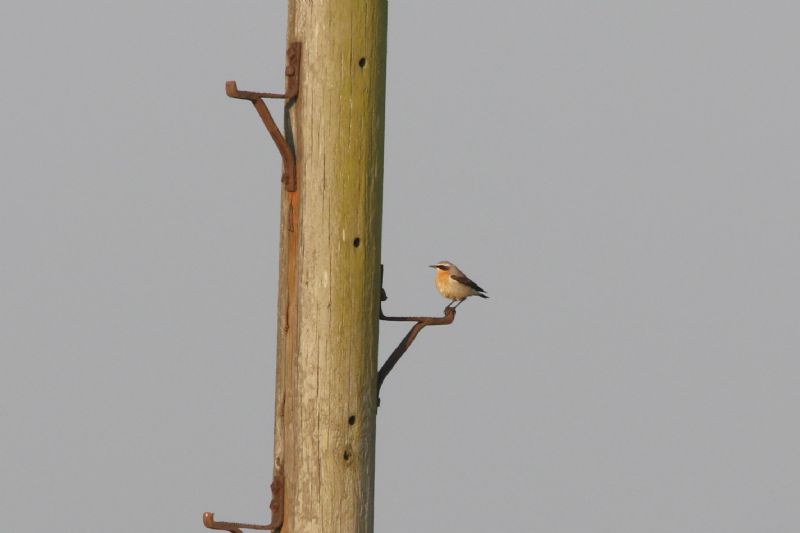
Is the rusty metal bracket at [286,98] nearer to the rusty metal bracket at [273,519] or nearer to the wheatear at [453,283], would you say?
the rusty metal bracket at [273,519]

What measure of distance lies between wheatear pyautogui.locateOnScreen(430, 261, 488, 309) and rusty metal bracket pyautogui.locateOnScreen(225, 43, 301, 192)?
3164mm

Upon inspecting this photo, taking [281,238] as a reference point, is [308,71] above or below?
above

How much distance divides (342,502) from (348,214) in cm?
133

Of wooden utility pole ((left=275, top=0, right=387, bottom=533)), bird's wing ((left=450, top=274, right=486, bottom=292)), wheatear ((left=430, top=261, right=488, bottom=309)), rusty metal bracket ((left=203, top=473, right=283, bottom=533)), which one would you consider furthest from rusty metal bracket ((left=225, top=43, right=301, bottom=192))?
bird's wing ((left=450, top=274, right=486, bottom=292))

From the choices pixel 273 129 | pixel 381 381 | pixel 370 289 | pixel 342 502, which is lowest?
pixel 342 502

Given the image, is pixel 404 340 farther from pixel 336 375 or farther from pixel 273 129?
pixel 273 129

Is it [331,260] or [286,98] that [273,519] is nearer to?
[331,260]

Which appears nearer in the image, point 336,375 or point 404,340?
point 336,375

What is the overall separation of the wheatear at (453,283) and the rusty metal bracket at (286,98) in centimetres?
316

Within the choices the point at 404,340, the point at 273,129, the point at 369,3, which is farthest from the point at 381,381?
the point at 369,3

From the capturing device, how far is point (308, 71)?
223 inches

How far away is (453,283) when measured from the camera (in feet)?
29.7

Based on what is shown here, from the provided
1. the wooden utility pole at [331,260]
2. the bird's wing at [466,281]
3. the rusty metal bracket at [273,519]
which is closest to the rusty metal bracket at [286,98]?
the wooden utility pole at [331,260]

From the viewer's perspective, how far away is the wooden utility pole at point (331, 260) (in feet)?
18.6
